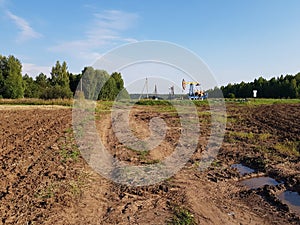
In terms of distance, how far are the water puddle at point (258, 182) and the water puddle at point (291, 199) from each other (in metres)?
0.68

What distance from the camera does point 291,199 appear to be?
6293 millimetres

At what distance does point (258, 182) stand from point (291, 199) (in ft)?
3.95

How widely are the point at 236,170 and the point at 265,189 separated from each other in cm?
170

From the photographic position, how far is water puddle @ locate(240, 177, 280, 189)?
724 cm

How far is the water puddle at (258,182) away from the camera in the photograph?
7243 mm

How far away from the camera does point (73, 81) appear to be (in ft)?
241

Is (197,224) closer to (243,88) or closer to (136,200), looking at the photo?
(136,200)

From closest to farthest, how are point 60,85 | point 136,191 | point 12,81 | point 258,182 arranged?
point 136,191 < point 258,182 < point 12,81 < point 60,85

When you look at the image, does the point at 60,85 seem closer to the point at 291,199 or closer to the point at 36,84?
the point at 36,84

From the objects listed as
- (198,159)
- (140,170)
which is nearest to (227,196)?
(140,170)

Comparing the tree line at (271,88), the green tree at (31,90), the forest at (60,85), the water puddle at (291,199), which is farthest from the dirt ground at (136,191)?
the green tree at (31,90)

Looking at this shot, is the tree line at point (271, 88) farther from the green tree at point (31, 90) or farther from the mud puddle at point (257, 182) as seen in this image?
the mud puddle at point (257, 182)

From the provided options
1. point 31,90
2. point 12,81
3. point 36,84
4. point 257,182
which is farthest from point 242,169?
point 36,84

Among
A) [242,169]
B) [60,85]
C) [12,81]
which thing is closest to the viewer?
[242,169]
